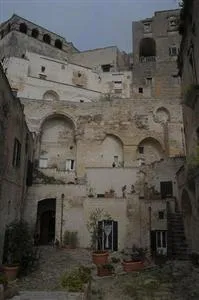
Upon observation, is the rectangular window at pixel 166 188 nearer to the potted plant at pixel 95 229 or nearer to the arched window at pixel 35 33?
the potted plant at pixel 95 229

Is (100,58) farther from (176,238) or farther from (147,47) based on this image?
(176,238)

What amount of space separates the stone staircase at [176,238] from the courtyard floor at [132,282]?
6.00ft

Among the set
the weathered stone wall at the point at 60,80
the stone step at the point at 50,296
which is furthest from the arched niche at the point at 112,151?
the stone step at the point at 50,296

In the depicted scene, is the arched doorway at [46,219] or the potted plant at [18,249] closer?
the potted plant at [18,249]

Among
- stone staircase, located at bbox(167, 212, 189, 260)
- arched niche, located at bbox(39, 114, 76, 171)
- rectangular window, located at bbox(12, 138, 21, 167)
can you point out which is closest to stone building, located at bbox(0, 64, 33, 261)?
rectangular window, located at bbox(12, 138, 21, 167)

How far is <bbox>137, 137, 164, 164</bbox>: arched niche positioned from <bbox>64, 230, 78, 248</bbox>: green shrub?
12.6 metres

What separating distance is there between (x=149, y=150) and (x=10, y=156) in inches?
722

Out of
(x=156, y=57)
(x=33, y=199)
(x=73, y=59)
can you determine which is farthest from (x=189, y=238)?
(x=73, y=59)

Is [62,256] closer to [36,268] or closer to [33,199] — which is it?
[36,268]

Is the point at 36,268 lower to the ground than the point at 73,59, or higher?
lower

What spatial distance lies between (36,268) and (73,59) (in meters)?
38.7

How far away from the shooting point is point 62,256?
55.7 feet

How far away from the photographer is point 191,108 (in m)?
14.6

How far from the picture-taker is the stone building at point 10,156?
13.4 meters
